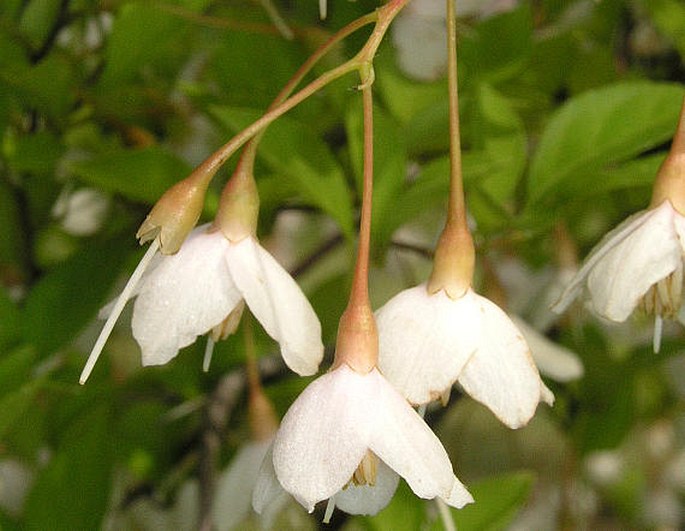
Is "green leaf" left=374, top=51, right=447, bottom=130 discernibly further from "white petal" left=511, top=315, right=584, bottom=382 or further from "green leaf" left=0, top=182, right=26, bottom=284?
"green leaf" left=0, top=182, right=26, bottom=284

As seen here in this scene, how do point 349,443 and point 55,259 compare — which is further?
point 55,259

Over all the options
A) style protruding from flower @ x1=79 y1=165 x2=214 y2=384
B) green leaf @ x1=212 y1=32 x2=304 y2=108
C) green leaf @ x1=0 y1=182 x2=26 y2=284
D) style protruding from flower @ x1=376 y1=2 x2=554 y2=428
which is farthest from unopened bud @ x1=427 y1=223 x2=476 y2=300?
green leaf @ x1=0 y1=182 x2=26 y2=284

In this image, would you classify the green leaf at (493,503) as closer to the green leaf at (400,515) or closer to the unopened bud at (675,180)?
the green leaf at (400,515)

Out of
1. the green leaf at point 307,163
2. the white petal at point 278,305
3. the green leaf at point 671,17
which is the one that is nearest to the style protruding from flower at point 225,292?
the white petal at point 278,305

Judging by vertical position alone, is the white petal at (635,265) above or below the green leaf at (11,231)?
above

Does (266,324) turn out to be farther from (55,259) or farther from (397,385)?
(55,259)

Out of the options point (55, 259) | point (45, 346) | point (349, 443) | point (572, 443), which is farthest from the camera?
point (572, 443)

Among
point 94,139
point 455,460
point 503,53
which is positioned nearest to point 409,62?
point 503,53
